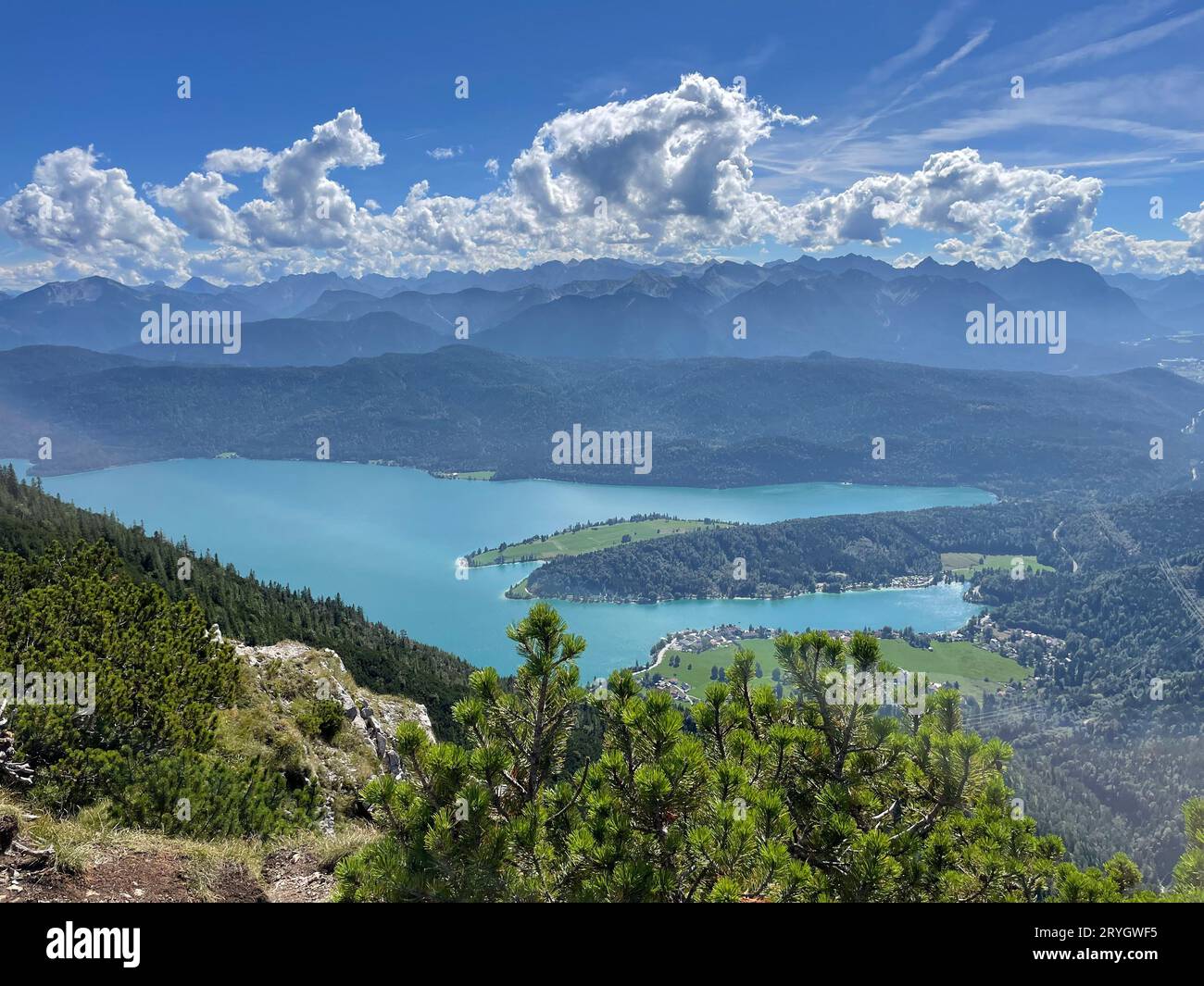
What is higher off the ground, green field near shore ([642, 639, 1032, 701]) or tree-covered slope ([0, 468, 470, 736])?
tree-covered slope ([0, 468, 470, 736])

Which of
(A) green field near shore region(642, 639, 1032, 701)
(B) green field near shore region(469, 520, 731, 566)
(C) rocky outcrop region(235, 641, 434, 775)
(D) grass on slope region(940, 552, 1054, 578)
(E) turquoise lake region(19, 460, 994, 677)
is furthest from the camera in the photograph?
(D) grass on slope region(940, 552, 1054, 578)

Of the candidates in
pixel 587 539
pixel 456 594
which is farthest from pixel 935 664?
Result: pixel 587 539

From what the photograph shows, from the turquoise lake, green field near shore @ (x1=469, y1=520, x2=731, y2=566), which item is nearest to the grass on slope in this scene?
the turquoise lake

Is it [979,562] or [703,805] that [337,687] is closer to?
[703,805]

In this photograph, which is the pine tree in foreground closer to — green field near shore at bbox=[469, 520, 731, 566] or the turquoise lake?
the turquoise lake

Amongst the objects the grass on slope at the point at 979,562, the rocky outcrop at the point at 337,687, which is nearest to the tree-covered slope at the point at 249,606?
the rocky outcrop at the point at 337,687
